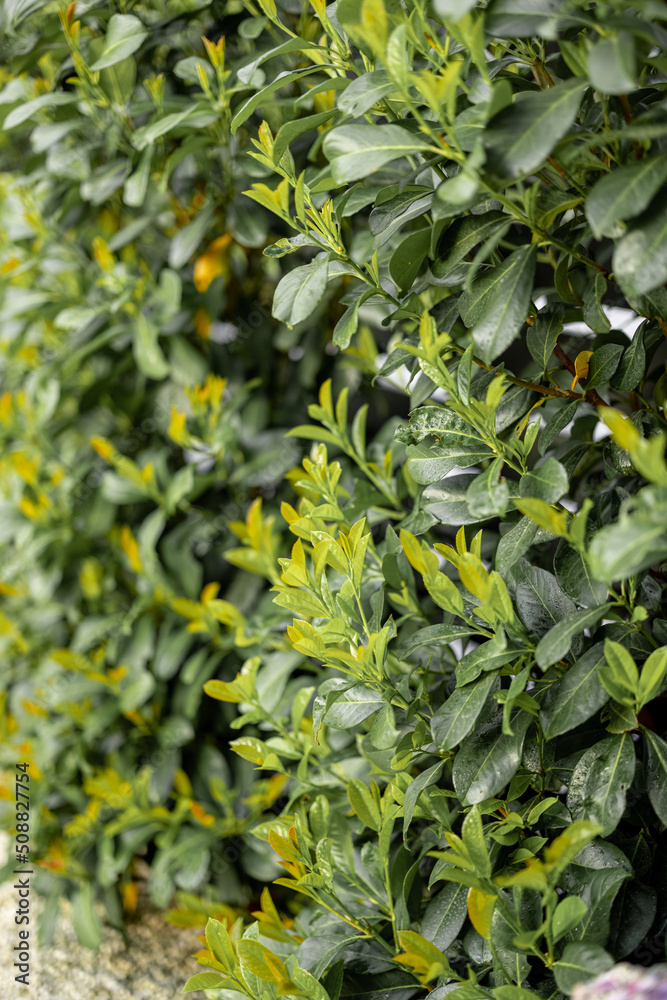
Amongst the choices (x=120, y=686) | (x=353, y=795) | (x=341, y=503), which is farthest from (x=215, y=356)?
(x=353, y=795)

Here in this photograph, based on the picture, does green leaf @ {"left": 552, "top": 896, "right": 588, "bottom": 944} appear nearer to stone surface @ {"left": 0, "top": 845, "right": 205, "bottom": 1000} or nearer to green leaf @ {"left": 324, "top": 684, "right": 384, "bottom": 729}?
green leaf @ {"left": 324, "top": 684, "right": 384, "bottom": 729}

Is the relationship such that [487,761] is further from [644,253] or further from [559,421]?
[644,253]

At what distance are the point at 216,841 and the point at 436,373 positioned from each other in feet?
3.57

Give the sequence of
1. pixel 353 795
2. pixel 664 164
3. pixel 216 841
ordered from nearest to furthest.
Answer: pixel 664 164 → pixel 353 795 → pixel 216 841

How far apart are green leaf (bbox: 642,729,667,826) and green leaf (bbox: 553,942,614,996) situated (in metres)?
0.13

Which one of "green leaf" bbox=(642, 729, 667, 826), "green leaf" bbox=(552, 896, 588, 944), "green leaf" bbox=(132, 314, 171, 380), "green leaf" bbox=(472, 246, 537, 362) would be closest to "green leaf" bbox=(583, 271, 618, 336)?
"green leaf" bbox=(472, 246, 537, 362)

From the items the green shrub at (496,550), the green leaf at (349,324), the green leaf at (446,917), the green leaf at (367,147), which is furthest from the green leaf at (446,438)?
the green leaf at (446,917)

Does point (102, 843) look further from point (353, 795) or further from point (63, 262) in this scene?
point (63, 262)

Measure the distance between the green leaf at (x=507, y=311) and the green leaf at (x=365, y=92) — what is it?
18cm

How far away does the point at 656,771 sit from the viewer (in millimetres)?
643

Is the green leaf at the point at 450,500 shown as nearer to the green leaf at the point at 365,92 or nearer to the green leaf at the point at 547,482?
the green leaf at the point at 547,482

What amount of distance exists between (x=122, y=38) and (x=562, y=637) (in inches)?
→ 38.3

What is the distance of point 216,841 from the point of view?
1361mm

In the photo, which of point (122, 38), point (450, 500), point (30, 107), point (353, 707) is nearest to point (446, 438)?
point (450, 500)
